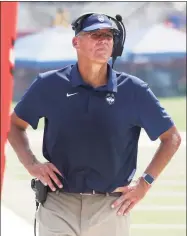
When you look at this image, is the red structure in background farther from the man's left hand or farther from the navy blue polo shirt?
the man's left hand

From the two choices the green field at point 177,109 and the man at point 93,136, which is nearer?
the man at point 93,136

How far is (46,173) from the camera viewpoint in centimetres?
466

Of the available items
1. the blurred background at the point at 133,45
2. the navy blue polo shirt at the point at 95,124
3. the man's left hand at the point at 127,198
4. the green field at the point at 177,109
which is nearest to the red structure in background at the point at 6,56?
the navy blue polo shirt at the point at 95,124

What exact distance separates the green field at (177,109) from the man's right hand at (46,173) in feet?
67.7

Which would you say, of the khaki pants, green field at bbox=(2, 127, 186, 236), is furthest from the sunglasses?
green field at bbox=(2, 127, 186, 236)

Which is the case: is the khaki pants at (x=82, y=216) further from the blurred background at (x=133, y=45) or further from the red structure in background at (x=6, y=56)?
the blurred background at (x=133, y=45)

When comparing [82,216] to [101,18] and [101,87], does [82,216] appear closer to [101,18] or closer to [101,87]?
[101,87]

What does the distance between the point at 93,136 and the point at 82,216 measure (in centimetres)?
46

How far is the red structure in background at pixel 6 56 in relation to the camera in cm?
363

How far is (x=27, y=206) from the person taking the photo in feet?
35.9

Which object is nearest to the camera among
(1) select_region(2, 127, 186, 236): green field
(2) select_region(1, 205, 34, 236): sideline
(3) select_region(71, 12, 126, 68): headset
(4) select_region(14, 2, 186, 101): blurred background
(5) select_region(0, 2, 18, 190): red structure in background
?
(5) select_region(0, 2, 18, 190): red structure in background

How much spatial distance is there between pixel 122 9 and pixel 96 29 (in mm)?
37520

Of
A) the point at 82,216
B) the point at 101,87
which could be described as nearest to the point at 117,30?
the point at 101,87

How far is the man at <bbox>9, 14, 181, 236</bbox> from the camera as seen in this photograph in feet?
15.1
